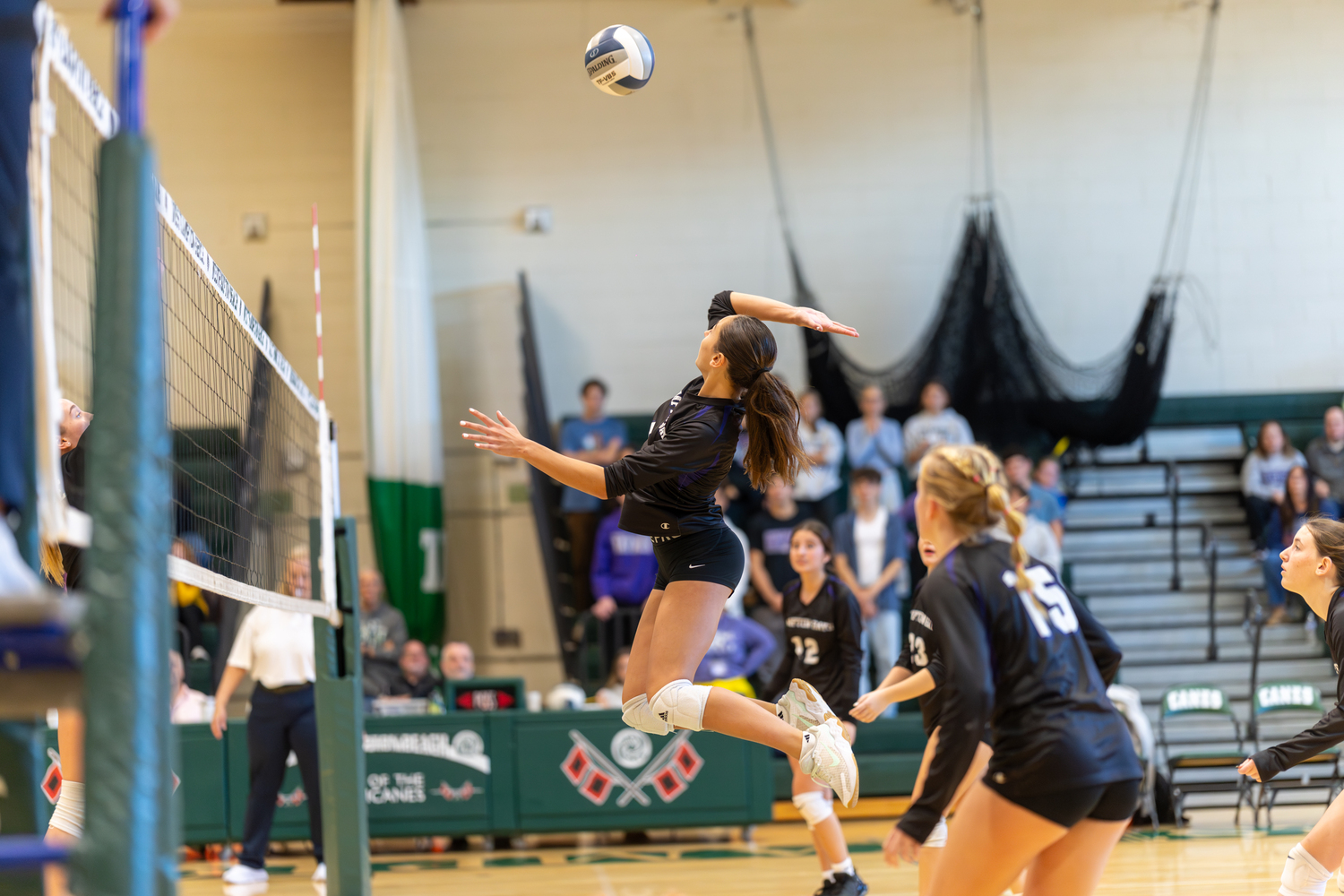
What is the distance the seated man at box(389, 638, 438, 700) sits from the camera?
31.9 feet

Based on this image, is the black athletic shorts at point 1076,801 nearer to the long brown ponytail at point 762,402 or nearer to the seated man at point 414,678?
the long brown ponytail at point 762,402

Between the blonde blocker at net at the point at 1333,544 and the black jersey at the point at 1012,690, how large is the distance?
2172 millimetres

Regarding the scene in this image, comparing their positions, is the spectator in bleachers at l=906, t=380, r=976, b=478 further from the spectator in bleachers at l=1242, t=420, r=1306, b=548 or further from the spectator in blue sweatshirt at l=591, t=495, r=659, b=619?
the spectator in bleachers at l=1242, t=420, r=1306, b=548

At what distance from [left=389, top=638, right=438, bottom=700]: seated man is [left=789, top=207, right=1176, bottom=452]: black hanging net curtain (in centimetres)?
462

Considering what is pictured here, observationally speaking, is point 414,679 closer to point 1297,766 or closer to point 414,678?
point 414,678

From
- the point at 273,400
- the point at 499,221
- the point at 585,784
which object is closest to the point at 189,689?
the point at 273,400

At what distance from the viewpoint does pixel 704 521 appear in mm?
4734

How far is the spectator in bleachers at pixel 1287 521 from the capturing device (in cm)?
1142

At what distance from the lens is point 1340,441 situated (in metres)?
11.8

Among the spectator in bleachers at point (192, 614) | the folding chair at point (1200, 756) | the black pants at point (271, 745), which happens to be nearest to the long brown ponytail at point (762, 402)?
the black pants at point (271, 745)

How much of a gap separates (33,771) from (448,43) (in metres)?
11.9

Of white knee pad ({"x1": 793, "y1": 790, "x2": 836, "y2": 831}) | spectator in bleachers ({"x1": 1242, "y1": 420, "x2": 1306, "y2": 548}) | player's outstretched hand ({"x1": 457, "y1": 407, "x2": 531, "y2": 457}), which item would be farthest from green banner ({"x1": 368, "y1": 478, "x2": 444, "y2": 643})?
spectator in bleachers ({"x1": 1242, "y1": 420, "x2": 1306, "y2": 548})

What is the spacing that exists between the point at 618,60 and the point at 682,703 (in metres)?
2.93

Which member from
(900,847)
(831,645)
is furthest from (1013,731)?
(831,645)
